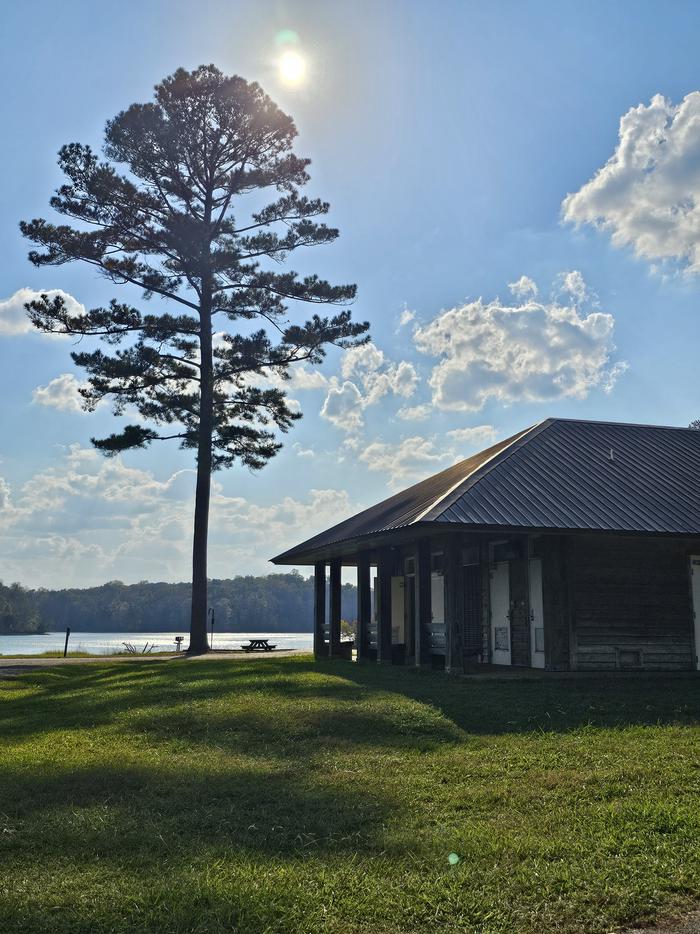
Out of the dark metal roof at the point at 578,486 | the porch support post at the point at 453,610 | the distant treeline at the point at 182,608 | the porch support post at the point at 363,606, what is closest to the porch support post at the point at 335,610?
the porch support post at the point at 363,606

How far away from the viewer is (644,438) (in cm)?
2253

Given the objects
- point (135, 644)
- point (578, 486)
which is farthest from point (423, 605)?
point (135, 644)

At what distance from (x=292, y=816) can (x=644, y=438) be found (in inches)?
701

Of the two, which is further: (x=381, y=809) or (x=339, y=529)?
(x=339, y=529)

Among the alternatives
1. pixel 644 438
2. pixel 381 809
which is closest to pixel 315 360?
pixel 644 438

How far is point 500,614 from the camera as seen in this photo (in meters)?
20.0

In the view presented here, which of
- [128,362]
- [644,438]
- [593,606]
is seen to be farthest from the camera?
[128,362]

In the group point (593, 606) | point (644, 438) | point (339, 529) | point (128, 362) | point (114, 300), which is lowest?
point (593, 606)

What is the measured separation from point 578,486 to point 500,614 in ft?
11.9

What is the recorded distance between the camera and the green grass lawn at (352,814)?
519 cm

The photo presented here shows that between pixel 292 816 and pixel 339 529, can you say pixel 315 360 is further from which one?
pixel 292 816

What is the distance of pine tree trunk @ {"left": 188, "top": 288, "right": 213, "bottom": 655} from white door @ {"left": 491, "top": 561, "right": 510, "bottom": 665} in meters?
12.4

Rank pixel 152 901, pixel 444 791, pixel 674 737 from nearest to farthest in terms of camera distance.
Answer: pixel 152 901 < pixel 444 791 < pixel 674 737

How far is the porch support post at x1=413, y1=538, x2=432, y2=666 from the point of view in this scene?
1909cm
